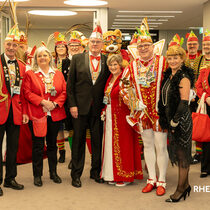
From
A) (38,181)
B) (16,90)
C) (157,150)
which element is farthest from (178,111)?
(38,181)

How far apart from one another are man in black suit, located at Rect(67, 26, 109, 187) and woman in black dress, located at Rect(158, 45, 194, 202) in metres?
0.73

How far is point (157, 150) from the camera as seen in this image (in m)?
3.55

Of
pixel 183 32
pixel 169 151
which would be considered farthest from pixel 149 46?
pixel 183 32

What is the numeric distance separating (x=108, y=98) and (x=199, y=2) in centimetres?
603

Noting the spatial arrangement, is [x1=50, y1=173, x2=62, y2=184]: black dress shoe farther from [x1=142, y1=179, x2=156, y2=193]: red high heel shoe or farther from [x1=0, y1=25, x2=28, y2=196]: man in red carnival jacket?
[x1=142, y1=179, x2=156, y2=193]: red high heel shoe

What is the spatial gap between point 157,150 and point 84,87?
3.26 ft

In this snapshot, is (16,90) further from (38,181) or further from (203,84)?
(203,84)

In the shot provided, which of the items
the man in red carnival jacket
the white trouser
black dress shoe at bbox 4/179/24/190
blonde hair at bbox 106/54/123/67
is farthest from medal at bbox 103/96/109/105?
black dress shoe at bbox 4/179/24/190

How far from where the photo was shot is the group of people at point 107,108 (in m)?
3.35

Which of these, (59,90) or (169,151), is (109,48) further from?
(169,151)

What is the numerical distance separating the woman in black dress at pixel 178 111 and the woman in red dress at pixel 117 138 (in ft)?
1.64

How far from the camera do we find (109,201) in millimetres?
3371

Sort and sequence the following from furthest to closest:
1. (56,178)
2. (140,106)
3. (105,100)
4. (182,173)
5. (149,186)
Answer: (56,178), (105,100), (149,186), (140,106), (182,173)

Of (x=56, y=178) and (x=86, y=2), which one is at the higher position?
(x=86, y=2)
